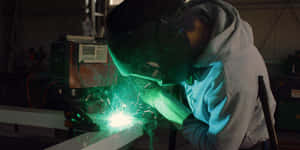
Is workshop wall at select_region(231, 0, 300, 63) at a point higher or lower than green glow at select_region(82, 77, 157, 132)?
higher

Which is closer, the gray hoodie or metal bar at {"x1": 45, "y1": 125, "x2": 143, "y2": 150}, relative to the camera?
the gray hoodie

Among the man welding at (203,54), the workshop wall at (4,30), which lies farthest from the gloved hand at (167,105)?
the workshop wall at (4,30)

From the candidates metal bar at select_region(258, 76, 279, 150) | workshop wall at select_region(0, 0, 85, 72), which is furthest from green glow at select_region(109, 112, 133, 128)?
workshop wall at select_region(0, 0, 85, 72)

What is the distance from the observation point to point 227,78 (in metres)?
0.82

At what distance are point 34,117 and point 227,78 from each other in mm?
1129

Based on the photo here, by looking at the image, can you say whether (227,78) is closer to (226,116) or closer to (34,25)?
(226,116)

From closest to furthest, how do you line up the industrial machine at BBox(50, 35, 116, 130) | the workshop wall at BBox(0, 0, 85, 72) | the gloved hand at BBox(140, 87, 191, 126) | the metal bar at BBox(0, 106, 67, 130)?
the gloved hand at BBox(140, 87, 191, 126) → the metal bar at BBox(0, 106, 67, 130) → the industrial machine at BBox(50, 35, 116, 130) → the workshop wall at BBox(0, 0, 85, 72)

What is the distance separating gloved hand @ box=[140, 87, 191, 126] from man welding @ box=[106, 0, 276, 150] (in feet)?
0.82

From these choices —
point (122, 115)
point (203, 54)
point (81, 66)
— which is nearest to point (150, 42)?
point (203, 54)

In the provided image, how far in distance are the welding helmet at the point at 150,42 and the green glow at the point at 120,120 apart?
38 cm

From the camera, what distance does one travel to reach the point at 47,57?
212 inches

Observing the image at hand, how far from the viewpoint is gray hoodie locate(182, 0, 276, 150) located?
827 millimetres

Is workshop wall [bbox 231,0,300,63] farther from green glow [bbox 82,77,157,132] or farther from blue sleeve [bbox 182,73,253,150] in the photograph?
blue sleeve [bbox 182,73,253,150]

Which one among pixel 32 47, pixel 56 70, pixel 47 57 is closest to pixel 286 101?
pixel 56 70
